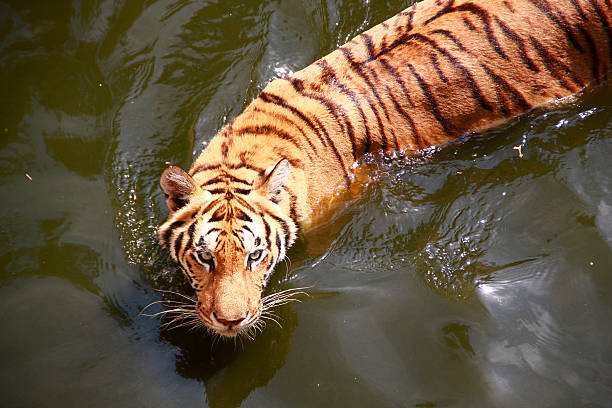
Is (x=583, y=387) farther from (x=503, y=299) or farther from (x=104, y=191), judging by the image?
(x=104, y=191)

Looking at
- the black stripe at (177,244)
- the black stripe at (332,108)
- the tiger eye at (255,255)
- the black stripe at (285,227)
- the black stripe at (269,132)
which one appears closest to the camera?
the tiger eye at (255,255)

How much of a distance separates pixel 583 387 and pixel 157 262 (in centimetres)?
223

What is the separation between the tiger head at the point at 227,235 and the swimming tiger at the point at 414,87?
0.14 m

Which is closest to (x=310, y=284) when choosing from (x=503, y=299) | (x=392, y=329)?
(x=392, y=329)

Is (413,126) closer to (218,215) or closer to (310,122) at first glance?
(310,122)

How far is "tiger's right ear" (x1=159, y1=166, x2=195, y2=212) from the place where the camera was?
2314mm

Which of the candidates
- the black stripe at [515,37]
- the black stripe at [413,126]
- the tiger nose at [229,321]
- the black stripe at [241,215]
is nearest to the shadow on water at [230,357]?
the tiger nose at [229,321]

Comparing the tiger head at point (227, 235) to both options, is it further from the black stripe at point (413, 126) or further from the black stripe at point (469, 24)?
the black stripe at point (469, 24)

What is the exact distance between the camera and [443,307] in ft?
9.26

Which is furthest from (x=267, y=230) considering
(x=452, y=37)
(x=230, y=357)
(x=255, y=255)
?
(x=452, y=37)

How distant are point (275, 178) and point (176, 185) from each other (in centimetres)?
45

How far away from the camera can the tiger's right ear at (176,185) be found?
7.59 ft

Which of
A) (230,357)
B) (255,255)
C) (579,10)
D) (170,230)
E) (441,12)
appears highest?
(441,12)

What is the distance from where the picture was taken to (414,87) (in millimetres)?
3141
